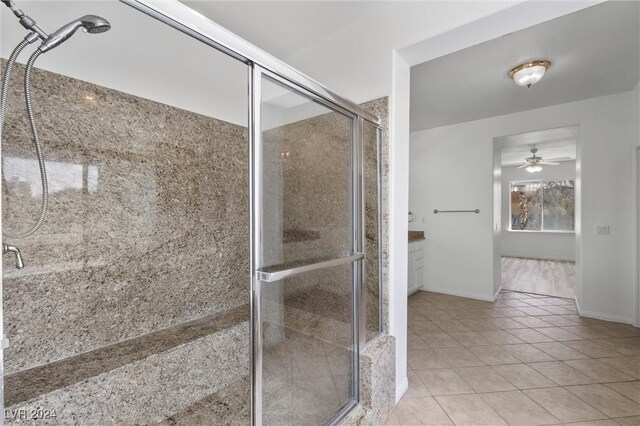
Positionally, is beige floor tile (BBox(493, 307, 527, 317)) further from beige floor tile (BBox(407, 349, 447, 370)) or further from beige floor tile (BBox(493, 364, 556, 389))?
beige floor tile (BBox(407, 349, 447, 370))

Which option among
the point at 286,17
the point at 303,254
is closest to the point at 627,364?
the point at 303,254

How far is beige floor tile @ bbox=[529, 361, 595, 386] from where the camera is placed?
7.04 feet

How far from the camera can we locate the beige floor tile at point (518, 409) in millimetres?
1774

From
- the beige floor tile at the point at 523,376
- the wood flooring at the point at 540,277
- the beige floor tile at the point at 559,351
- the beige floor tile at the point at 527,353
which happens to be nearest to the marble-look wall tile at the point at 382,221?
the beige floor tile at the point at 523,376

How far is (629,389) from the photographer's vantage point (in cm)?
205

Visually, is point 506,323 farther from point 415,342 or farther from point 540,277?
point 540,277

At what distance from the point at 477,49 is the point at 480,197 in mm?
2298

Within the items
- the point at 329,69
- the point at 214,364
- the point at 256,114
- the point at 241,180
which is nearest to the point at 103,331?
the point at 214,364

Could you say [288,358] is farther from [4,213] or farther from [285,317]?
[4,213]

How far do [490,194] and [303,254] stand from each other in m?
3.55

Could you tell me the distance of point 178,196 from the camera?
6.55 ft

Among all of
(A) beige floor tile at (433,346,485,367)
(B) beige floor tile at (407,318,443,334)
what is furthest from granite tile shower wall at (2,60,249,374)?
(B) beige floor tile at (407,318,443,334)

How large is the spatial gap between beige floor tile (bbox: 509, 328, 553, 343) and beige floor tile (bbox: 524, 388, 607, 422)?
86 cm

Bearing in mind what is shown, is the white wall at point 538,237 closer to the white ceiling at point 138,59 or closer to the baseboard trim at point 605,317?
the baseboard trim at point 605,317
